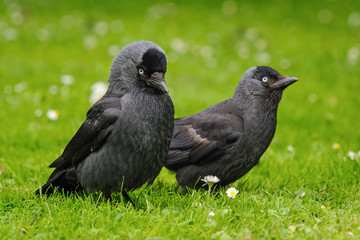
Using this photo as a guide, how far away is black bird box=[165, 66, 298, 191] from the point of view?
460 centimetres

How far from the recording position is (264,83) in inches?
195

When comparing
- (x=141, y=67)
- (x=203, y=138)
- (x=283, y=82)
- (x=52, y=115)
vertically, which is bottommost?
(x=203, y=138)

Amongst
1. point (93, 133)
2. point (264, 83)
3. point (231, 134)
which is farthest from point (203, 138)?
point (93, 133)

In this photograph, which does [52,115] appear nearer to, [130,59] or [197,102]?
[197,102]

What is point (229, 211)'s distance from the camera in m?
3.74

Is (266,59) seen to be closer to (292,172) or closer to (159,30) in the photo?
(159,30)

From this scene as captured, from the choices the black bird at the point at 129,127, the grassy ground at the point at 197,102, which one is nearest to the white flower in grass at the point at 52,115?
the grassy ground at the point at 197,102

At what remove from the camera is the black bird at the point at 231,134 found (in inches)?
181

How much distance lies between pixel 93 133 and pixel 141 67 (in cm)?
68

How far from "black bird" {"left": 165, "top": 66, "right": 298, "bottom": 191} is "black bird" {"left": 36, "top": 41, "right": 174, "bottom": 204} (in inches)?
25.0

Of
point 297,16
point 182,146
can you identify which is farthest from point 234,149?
point 297,16

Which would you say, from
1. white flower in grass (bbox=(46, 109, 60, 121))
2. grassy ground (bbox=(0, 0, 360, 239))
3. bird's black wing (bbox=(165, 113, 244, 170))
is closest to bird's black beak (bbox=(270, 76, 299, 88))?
bird's black wing (bbox=(165, 113, 244, 170))

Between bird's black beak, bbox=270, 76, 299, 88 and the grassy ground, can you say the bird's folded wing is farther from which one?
bird's black beak, bbox=270, 76, 299, 88

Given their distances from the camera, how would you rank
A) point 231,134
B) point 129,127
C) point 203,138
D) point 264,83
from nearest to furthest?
point 129,127, point 231,134, point 203,138, point 264,83
